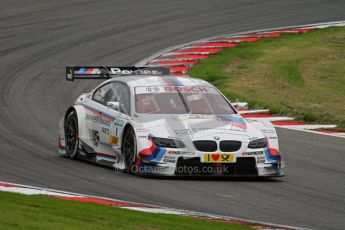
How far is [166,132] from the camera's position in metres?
14.1

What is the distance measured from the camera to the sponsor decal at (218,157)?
13.9 m

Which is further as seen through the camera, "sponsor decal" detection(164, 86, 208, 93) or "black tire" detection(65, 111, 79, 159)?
"black tire" detection(65, 111, 79, 159)

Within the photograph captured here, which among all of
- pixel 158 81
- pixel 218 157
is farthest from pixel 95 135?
pixel 218 157

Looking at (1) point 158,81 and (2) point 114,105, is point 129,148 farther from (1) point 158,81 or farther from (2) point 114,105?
(1) point 158,81

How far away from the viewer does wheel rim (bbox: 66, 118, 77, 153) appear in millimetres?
16062

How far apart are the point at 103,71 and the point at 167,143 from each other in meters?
3.41

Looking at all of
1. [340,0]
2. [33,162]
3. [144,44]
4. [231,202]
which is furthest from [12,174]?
[340,0]

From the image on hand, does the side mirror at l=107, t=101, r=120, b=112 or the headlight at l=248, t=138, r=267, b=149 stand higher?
the side mirror at l=107, t=101, r=120, b=112

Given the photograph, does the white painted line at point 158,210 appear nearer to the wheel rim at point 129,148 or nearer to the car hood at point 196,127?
the wheel rim at point 129,148

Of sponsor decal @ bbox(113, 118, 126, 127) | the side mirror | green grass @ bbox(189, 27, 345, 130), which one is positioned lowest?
green grass @ bbox(189, 27, 345, 130)

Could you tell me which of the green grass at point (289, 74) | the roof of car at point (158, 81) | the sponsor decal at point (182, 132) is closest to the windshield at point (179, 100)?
the roof of car at point (158, 81)

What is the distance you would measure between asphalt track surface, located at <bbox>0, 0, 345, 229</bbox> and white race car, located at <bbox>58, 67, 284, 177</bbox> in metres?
0.21

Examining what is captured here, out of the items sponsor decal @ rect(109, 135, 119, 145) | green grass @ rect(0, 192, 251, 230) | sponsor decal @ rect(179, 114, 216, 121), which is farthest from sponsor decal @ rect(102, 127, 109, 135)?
green grass @ rect(0, 192, 251, 230)

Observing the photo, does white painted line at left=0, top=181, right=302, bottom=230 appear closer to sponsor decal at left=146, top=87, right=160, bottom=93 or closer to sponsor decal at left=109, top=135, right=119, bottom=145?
sponsor decal at left=109, top=135, right=119, bottom=145
